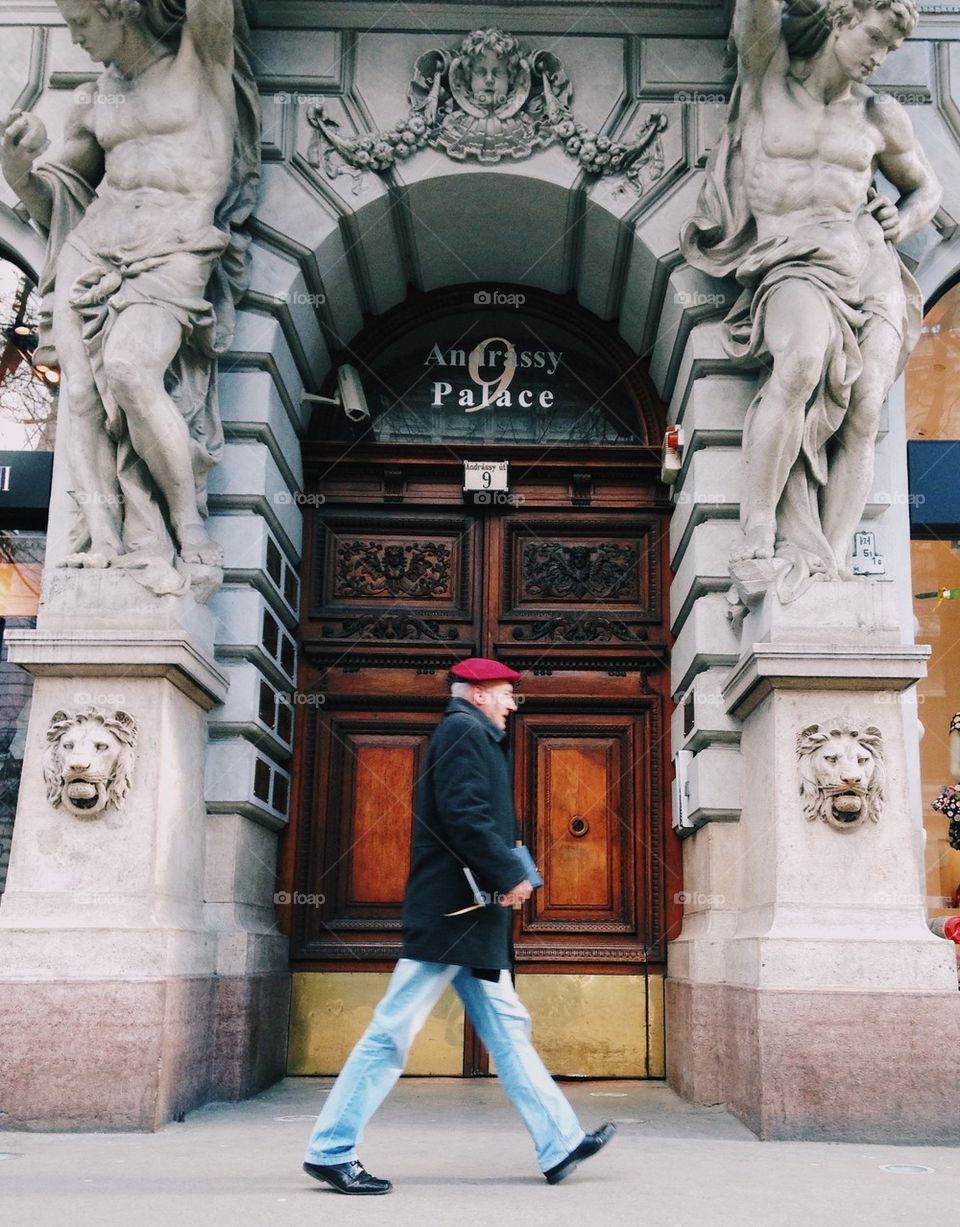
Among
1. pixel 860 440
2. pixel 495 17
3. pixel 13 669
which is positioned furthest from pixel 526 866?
pixel 495 17

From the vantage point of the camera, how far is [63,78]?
9625mm

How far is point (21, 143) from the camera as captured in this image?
8484 millimetres

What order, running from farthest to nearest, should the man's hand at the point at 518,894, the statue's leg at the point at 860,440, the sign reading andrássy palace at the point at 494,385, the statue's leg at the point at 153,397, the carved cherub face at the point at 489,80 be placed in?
the sign reading andrássy palace at the point at 494,385 < the carved cherub face at the point at 489,80 < the statue's leg at the point at 860,440 < the statue's leg at the point at 153,397 < the man's hand at the point at 518,894

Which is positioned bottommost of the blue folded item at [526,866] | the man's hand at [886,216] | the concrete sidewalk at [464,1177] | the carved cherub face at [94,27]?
the concrete sidewalk at [464,1177]

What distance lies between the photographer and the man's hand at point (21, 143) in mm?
8469

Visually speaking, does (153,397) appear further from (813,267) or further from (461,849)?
(813,267)

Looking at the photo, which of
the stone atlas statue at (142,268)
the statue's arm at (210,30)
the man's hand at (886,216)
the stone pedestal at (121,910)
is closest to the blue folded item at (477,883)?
the stone pedestal at (121,910)

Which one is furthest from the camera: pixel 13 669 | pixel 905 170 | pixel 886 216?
pixel 13 669

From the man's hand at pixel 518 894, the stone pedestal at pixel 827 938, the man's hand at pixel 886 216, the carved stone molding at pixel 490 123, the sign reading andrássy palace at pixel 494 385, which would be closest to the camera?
Answer: the man's hand at pixel 518 894

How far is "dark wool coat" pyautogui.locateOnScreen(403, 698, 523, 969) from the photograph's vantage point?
5.57 m

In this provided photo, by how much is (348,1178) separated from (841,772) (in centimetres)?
350

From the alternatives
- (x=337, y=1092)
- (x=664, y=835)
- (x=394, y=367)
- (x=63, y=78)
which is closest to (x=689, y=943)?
(x=664, y=835)

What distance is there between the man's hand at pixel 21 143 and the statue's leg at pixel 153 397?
133cm

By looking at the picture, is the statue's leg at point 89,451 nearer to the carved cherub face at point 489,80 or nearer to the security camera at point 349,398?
the security camera at point 349,398
